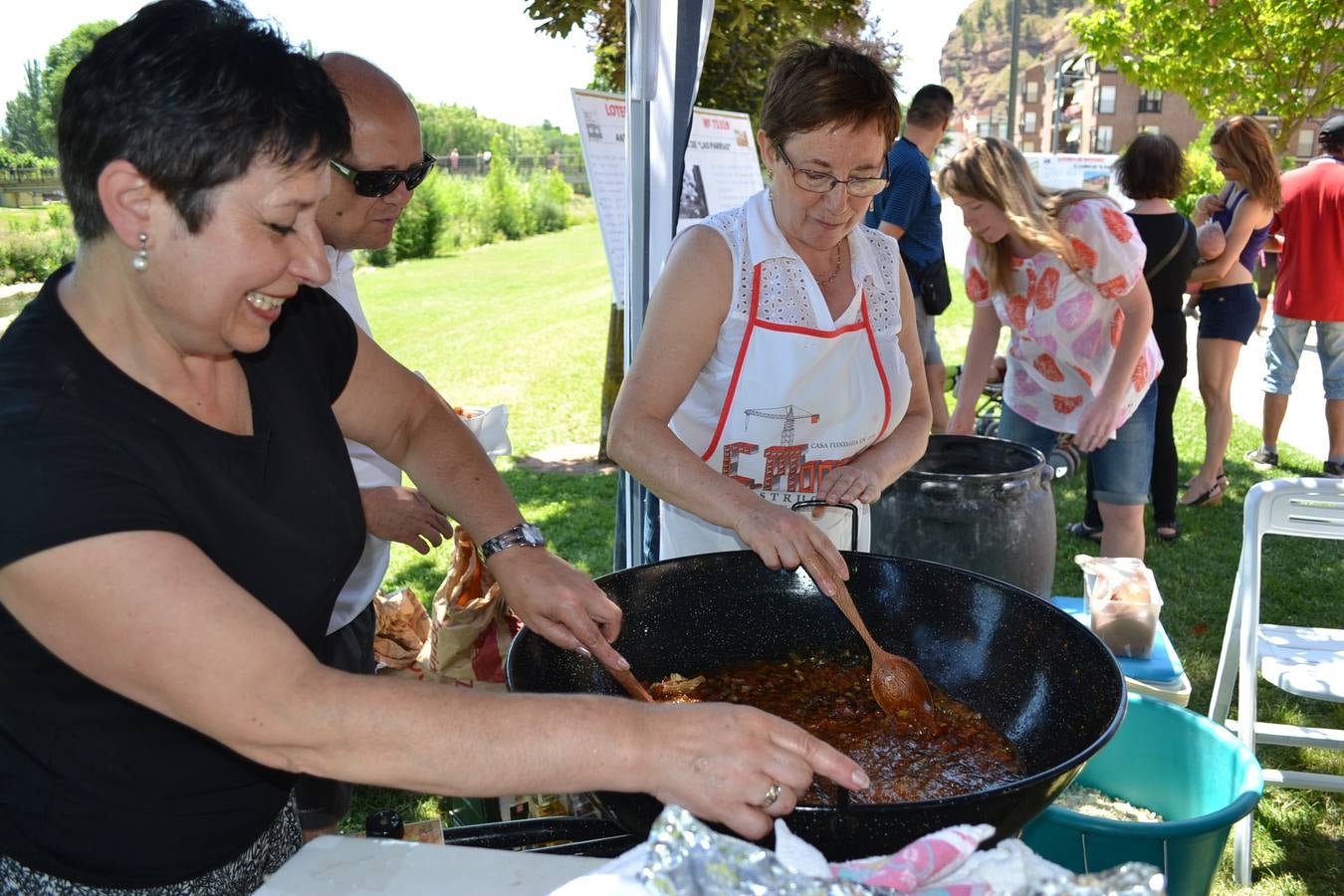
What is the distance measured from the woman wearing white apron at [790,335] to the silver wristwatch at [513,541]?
0.36 meters

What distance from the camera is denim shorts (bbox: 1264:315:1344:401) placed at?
238 inches

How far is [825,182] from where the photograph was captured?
2043mm

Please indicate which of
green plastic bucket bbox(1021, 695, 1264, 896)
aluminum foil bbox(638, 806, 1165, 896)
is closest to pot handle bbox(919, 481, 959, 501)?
green plastic bucket bbox(1021, 695, 1264, 896)

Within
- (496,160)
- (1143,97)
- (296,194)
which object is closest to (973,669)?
(296,194)

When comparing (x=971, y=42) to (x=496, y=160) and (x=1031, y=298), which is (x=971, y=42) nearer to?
(x=496, y=160)

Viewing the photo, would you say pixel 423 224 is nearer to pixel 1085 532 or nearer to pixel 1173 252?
pixel 1085 532

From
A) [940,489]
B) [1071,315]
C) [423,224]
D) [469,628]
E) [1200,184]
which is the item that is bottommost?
[469,628]

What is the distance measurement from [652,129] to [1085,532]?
10.8 ft

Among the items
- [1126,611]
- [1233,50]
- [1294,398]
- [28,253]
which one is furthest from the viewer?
[1233,50]

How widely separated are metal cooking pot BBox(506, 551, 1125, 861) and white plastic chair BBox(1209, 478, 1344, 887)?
1.22 m

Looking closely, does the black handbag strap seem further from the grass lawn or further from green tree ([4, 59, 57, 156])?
green tree ([4, 59, 57, 156])

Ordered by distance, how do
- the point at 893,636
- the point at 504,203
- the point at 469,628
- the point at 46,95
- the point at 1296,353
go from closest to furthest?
the point at 46,95 < the point at 893,636 < the point at 469,628 < the point at 1296,353 < the point at 504,203

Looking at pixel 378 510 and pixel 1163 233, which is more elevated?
pixel 1163 233

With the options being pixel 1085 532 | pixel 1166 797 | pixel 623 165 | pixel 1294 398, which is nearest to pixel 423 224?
pixel 1294 398
